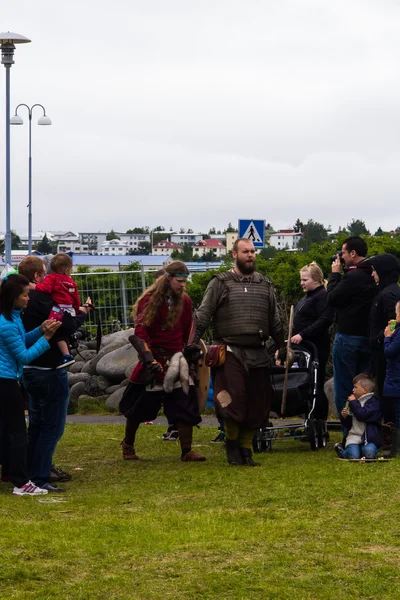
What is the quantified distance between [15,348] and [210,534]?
2.68 metres

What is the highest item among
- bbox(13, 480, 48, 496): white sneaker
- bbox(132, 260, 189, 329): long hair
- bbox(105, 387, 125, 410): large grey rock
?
bbox(132, 260, 189, 329): long hair

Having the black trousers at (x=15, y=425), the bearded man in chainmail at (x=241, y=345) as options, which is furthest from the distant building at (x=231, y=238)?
the black trousers at (x=15, y=425)

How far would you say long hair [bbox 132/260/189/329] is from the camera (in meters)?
11.6

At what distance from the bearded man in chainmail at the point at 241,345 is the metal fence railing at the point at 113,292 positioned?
11113 millimetres

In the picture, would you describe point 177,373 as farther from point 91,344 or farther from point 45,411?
point 91,344

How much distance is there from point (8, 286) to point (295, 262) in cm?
942

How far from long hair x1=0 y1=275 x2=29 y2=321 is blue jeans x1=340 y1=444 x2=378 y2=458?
11.5 ft

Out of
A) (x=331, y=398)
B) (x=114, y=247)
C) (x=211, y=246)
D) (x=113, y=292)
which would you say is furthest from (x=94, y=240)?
(x=331, y=398)

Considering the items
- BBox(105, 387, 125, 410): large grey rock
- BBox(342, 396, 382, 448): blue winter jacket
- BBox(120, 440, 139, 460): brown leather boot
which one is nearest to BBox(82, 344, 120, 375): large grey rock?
BBox(105, 387, 125, 410): large grey rock

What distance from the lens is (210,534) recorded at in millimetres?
7656

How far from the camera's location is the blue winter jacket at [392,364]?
35.9ft

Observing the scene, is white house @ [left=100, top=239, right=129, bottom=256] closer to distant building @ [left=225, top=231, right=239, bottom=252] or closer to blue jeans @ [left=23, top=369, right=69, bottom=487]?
distant building @ [left=225, top=231, right=239, bottom=252]

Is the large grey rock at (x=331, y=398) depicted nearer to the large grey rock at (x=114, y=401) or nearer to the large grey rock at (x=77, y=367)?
the large grey rock at (x=114, y=401)

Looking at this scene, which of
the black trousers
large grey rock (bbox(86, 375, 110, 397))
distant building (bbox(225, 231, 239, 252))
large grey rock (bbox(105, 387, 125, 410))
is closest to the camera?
the black trousers
